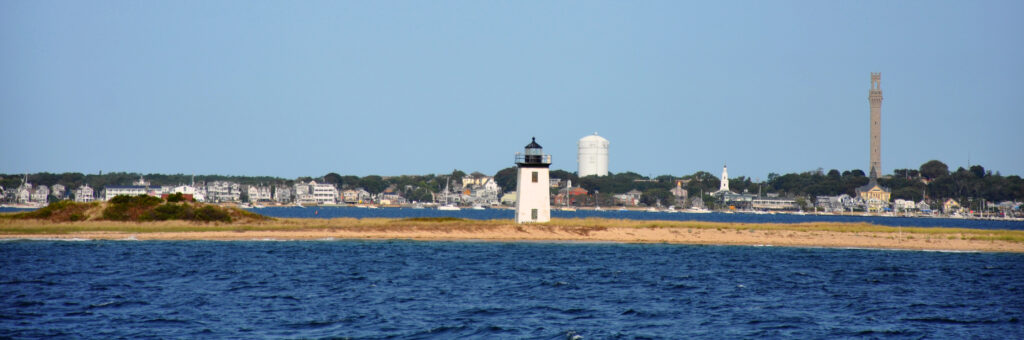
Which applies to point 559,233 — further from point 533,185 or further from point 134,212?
point 134,212

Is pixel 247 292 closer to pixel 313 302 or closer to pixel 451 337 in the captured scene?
pixel 313 302

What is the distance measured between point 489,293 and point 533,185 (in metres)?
29.9

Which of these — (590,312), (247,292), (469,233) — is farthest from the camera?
(469,233)

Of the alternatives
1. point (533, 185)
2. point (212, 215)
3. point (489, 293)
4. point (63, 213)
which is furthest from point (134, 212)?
point (489, 293)

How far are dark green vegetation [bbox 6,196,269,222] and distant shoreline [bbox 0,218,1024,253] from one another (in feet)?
4.46

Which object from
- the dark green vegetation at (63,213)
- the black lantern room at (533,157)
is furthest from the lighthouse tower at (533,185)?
the dark green vegetation at (63,213)

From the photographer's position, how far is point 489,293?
124 ft

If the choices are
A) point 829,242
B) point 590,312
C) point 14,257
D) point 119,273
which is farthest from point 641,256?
point 14,257

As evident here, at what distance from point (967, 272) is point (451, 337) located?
103 ft

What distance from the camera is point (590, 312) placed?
33.3 meters

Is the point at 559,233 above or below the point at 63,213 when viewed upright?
below

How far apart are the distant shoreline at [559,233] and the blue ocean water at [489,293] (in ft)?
15.0

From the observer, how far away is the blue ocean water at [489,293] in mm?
29547

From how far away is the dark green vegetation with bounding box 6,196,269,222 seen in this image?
6762 centimetres
